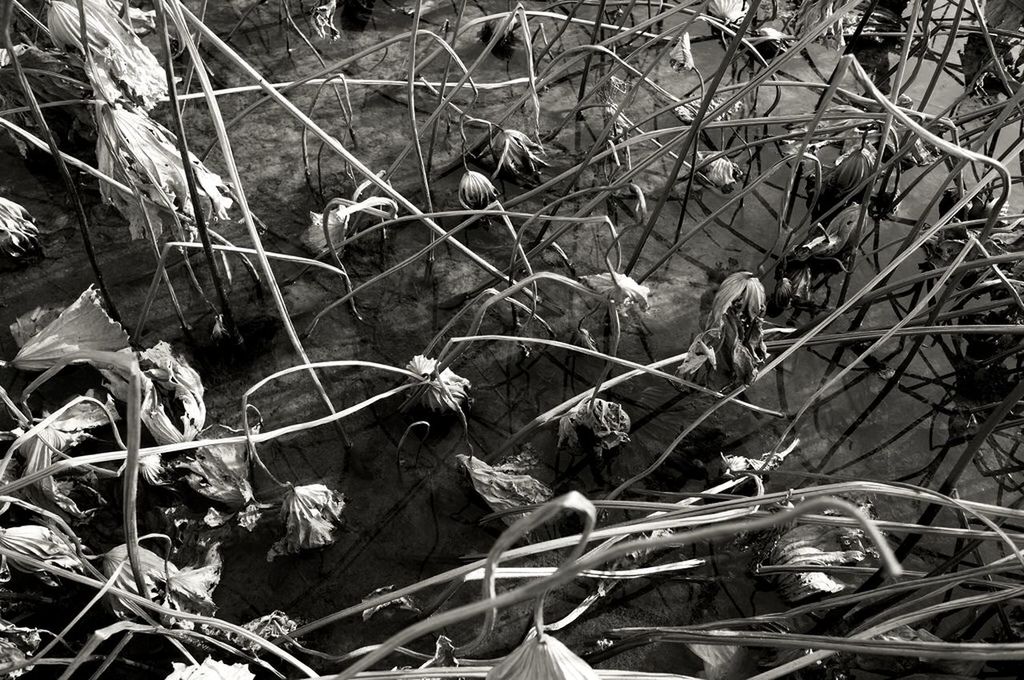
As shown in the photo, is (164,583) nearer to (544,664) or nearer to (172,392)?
(172,392)

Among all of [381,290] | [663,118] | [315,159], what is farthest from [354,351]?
[663,118]

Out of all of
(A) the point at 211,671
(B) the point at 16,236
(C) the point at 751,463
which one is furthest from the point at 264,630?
(B) the point at 16,236

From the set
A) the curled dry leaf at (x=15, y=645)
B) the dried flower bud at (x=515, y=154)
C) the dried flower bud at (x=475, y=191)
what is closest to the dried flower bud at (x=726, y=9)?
the dried flower bud at (x=515, y=154)

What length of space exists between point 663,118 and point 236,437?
2.78 ft

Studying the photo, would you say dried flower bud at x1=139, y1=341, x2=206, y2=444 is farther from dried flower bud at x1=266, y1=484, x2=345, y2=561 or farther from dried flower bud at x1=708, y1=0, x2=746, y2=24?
dried flower bud at x1=708, y1=0, x2=746, y2=24

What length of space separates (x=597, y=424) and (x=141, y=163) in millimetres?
559

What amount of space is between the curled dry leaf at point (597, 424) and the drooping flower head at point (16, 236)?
0.75 meters

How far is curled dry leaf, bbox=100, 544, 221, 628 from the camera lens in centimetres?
77

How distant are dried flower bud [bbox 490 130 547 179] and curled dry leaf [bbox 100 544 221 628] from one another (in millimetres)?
690

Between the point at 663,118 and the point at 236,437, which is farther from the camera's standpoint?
the point at 663,118

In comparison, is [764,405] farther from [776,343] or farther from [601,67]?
[601,67]

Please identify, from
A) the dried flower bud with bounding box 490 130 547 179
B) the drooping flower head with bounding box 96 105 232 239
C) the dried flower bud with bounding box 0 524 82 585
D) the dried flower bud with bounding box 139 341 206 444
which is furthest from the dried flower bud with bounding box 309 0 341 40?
the dried flower bud with bounding box 0 524 82 585

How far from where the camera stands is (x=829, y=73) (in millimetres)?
1397

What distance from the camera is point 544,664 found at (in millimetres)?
490
